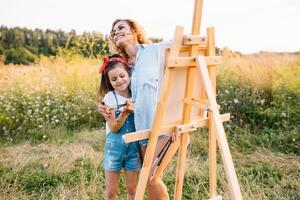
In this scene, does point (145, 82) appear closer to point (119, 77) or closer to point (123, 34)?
point (119, 77)

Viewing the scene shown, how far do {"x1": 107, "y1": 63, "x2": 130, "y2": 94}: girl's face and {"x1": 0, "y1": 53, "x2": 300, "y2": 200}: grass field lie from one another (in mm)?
1414

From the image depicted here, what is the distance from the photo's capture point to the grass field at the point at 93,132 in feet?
12.0

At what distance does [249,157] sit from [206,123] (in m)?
2.10

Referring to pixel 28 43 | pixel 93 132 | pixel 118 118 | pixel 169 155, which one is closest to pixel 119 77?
pixel 118 118

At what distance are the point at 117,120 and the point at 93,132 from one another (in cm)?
293

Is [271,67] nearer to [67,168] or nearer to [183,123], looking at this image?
[67,168]

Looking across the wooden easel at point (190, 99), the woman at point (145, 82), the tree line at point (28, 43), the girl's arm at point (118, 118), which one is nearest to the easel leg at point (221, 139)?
the wooden easel at point (190, 99)

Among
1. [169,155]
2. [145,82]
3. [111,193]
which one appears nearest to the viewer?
[145,82]

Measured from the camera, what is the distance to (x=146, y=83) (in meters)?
2.24

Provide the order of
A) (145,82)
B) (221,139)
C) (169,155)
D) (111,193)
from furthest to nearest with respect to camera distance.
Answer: (111,193)
(169,155)
(145,82)
(221,139)

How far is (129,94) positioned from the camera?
2506 mm

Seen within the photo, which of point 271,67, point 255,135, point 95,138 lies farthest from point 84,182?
point 271,67

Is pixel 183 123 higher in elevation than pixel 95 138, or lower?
higher

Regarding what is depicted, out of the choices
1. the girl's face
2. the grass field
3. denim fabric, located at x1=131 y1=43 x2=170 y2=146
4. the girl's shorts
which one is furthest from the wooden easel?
the grass field
